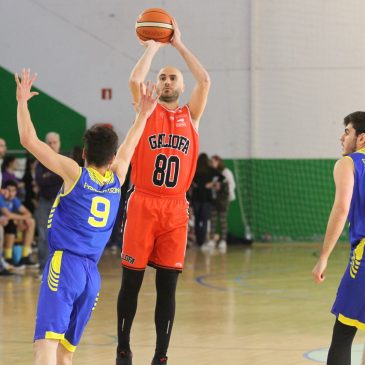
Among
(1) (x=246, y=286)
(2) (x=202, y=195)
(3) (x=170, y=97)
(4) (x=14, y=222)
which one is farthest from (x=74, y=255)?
(2) (x=202, y=195)

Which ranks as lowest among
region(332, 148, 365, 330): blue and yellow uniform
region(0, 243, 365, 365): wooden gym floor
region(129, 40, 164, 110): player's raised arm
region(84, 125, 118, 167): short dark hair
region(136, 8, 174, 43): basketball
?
region(0, 243, 365, 365): wooden gym floor

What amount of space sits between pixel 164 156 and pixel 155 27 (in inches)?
38.3

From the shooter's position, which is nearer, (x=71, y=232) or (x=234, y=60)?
(x=71, y=232)

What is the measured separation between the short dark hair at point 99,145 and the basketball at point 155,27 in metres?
1.65

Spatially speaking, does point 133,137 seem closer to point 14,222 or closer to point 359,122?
point 359,122

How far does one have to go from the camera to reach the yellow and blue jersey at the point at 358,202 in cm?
529

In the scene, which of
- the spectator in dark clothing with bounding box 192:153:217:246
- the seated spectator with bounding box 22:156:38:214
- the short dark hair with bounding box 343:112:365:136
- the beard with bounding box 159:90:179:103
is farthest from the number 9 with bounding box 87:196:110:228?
the spectator in dark clothing with bounding box 192:153:217:246

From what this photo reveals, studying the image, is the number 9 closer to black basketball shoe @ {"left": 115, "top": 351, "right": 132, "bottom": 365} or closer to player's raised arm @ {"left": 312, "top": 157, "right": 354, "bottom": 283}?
player's raised arm @ {"left": 312, "top": 157, "right": 354, "bottom": 283}

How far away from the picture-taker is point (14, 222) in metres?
13.7

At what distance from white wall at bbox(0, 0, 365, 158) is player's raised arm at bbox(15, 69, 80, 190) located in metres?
14.7

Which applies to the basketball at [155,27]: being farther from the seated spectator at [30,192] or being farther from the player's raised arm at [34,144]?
the seated spectator at [30,192]

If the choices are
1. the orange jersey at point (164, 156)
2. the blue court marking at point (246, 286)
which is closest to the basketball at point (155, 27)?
the orange jersey at point (164, 156)

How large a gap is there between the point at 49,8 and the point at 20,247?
7.65 meters

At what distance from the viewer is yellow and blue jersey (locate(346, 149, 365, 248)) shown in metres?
5.29
